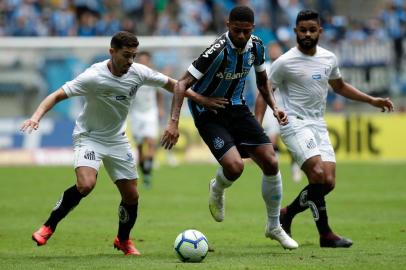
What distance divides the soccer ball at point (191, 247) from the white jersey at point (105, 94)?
1564 mm

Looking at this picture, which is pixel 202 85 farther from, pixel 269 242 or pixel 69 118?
pixel 69 118

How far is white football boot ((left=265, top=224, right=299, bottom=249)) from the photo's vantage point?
36.9ft

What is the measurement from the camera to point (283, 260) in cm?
1026

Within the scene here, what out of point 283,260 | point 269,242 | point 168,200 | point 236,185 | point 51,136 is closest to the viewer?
point 283,260

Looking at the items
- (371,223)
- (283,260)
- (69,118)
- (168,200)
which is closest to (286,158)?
(69,118)

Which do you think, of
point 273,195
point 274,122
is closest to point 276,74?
point 273,195

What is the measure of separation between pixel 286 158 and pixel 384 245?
15.6 m

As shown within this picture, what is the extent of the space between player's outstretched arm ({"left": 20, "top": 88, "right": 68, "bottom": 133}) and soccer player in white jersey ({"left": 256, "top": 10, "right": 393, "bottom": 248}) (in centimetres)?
255

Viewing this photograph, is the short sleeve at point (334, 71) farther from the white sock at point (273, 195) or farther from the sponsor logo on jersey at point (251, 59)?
the white sock at point (273, 195)

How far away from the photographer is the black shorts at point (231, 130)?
444 inches

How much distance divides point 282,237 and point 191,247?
157 cm

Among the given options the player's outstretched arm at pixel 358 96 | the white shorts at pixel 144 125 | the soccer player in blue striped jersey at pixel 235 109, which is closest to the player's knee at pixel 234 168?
the soccer player in blue striped jersey at pixel 235 109

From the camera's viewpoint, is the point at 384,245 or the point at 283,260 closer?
the point at 283,260

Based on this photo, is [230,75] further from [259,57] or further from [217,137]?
[217,137]
